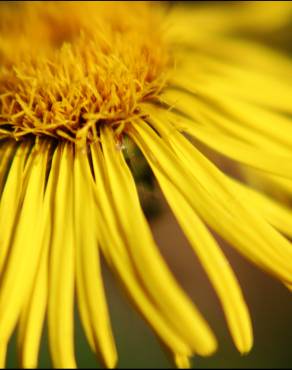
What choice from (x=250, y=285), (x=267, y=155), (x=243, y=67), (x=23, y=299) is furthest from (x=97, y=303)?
(x=250, y=285)

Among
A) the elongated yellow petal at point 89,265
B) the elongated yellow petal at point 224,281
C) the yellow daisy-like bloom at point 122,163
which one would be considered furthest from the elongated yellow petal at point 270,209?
the elongated yellow petal at point 89,265

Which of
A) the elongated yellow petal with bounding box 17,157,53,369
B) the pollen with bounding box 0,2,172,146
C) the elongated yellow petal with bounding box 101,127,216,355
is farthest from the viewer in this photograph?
the pollen with bounding box 0,2,172,146

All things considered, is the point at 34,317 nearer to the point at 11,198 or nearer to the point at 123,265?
the point at 123,265

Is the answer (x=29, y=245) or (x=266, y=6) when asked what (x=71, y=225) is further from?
(x=266, y=6)

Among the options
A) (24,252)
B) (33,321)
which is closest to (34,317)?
(33,321)

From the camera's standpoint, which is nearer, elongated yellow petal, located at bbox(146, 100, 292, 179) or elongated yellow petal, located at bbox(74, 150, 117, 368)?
elongated yellow petal, located at bbox(74, 150, 117, 368)

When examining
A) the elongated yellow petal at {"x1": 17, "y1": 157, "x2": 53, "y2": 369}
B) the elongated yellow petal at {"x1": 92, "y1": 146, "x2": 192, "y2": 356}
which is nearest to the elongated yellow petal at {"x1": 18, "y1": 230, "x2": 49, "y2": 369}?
the elongated yellow petal at {"x1": 17, "y1": 157, "x2": 53, "y2": 369}

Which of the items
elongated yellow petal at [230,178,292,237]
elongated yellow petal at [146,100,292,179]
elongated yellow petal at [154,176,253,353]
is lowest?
elongated yellow petal at [154,176,253,353]

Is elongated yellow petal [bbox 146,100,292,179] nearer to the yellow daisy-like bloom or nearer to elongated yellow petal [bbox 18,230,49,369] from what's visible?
the yellow daisy-like bloom
